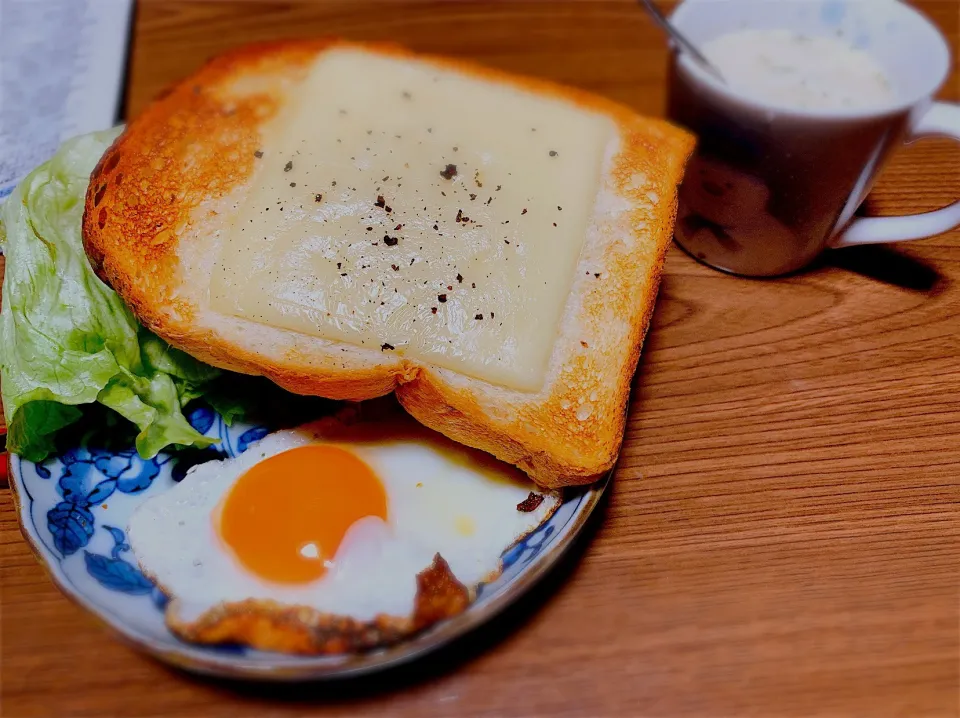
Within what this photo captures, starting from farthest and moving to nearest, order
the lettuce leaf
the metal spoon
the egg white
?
1. the metal spoon
2. the lettuce leaf
3. the egg white

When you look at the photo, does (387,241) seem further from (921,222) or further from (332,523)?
(921,222)

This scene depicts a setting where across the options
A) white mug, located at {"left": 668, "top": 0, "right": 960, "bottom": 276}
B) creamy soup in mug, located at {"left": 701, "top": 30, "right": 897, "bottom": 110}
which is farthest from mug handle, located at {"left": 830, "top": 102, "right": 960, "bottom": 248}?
creamy soup in mug, located at {"left": 701, "top": 30, "right": 897, "bottom": 110}

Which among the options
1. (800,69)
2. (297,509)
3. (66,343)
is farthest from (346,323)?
(800,69)

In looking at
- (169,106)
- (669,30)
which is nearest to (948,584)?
(669,30)

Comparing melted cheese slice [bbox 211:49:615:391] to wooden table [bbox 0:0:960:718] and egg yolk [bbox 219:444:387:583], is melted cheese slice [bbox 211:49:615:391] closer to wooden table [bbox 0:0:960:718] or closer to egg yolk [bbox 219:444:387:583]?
egg yolk [bbox 219:444:387:583]

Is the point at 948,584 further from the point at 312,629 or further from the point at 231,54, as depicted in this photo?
the point at 231,54
